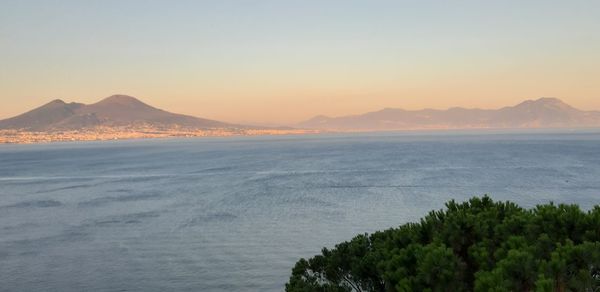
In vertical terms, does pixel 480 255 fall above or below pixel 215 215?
above

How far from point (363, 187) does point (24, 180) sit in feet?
250

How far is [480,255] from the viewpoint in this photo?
52.3ft

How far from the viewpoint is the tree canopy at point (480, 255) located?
1309 cm

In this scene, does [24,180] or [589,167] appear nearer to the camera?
[589,167]

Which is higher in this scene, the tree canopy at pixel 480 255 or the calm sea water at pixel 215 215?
the tree canopy at pixel 480 255

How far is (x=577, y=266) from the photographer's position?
44.5ft

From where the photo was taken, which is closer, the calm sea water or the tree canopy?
the tree canopy

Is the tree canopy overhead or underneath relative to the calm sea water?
overhead

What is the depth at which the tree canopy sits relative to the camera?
13.1 metres

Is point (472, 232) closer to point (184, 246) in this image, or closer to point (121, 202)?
point (184, 246)

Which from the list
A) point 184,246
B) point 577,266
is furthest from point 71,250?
point 577,266

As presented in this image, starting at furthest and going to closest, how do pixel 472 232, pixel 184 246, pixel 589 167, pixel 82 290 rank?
pixel 589 167
pixel 184 246
pixel 82 290
pixel 472 232

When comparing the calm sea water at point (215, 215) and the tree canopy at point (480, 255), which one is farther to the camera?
the calm sea water at point (215, 215)

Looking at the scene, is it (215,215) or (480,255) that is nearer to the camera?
(480,255)
